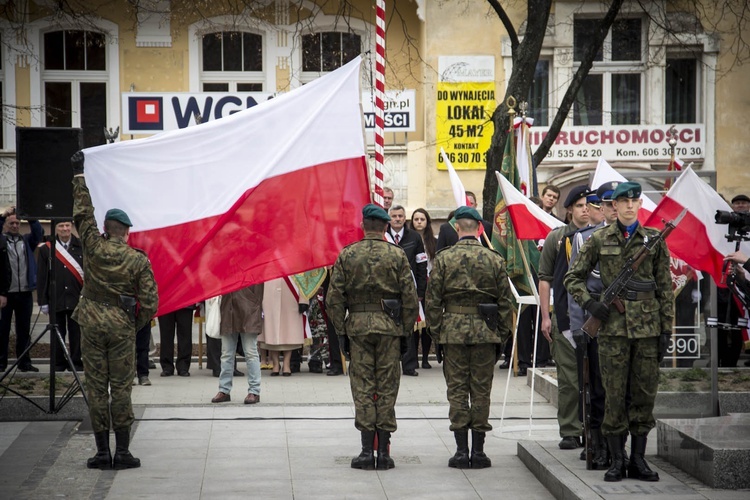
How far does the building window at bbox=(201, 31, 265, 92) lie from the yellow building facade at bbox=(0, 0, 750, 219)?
28 millimetres

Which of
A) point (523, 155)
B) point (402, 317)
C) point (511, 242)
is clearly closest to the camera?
point (402, 317)

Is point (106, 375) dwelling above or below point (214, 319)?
below

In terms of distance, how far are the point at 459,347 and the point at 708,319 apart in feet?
11.2

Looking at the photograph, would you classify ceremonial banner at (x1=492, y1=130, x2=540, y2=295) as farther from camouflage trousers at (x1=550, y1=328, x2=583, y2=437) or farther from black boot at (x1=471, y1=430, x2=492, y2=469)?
black boot at (x1=471, y1=430, x2=492, y2=469)

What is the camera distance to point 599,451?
8.52m

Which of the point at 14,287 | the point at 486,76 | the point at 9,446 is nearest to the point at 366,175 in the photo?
the point at 9,446

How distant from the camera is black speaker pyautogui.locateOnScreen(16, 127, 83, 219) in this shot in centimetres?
1115

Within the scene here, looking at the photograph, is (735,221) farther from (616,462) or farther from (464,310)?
(464,310)

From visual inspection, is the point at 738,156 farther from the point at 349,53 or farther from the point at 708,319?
the point at 708,319

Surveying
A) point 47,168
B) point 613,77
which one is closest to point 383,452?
point 47,168

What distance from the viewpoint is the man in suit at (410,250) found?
14.9m

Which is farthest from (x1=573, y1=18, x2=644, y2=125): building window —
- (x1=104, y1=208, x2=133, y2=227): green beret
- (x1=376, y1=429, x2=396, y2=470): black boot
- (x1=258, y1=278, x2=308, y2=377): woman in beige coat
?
(x1=104, y1=208, x2=133, y2=227): green beret

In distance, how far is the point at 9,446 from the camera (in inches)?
395

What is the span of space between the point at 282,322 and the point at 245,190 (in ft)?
17.6
